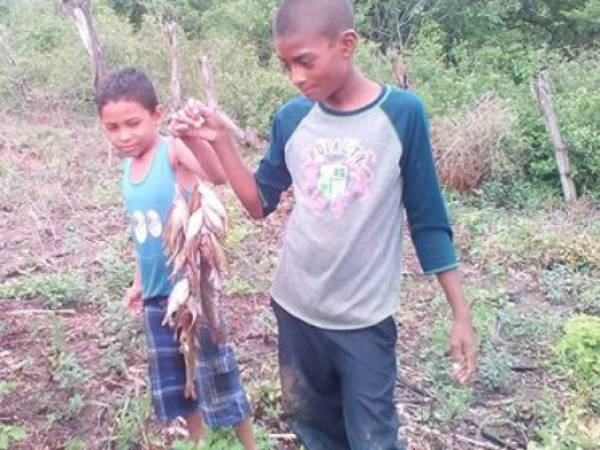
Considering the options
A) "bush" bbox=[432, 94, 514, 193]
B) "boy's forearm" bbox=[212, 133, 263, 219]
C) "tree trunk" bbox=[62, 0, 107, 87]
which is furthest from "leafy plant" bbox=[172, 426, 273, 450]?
"tree trunk" bbox=[62, 0, 107, 87]

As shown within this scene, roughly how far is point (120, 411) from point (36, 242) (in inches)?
100

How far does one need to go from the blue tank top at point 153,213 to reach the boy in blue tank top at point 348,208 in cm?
31

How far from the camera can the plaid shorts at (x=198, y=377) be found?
92.7 inches

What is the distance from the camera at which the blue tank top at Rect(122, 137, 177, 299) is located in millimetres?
2201

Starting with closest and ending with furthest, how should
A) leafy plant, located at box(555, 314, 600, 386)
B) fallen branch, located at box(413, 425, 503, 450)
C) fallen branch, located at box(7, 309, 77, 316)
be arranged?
fallen branch, located at box(413, 425, 503, 450)
leafy plant, located at box(555, 314, 600, 386)
fallen branch, located at box(7, 309, 77, 316)

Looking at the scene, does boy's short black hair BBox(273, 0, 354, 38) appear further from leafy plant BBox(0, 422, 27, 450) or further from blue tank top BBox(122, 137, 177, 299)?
leafy plant BBox(0, 422, 27, 450)

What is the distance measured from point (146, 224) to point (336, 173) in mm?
654

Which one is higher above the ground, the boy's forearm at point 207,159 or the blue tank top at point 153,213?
the boy's forearm at point 207,159

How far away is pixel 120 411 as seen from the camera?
9.73 ft

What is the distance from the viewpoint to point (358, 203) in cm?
185

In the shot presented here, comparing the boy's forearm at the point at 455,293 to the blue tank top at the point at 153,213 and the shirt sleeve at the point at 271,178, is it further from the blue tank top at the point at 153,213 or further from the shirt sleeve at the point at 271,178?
the blue tank top at the point at 153,213

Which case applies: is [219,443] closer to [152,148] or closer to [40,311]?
[152,148]

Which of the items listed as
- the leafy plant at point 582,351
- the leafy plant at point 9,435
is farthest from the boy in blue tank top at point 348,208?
the leafy plant at point 582,351

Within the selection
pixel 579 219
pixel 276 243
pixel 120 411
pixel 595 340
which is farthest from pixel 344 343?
pixel 579 219
